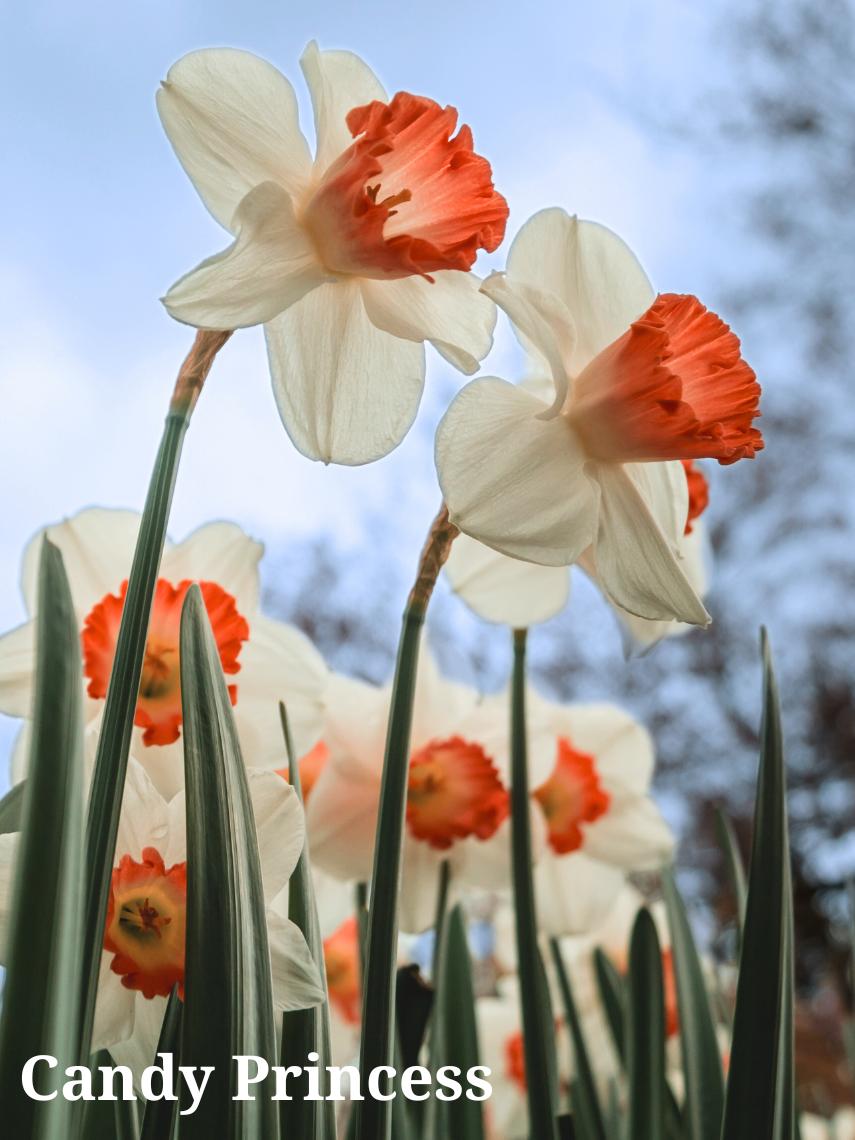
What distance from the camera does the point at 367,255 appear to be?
54cm

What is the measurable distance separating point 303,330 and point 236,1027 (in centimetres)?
38

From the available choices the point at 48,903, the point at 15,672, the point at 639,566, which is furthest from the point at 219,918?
the point at 15,672

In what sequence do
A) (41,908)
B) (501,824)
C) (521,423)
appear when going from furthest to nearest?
(501,824) → (521,423) → (41,908)

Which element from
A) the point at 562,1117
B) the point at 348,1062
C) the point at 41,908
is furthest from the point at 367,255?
the point at 348,1062

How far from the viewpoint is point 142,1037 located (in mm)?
594

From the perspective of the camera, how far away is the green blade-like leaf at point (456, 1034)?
0.82 m

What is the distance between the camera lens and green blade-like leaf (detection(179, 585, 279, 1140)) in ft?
1.44

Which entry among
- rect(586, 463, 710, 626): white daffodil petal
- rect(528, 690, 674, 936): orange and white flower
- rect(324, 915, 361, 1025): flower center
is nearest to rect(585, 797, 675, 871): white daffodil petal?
rect(528, 690, 674, 936): orange and white flower

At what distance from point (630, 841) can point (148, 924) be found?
763 millimetres

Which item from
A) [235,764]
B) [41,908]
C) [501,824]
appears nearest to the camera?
[41,908]

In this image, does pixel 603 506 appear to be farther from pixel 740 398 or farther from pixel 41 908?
pixel 41 908

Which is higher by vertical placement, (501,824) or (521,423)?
(521,423)

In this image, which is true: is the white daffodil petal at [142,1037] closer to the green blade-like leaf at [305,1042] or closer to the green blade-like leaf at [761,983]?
the green blade-like leaf at [305,1042]

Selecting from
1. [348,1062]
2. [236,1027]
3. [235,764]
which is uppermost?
[235,764]
